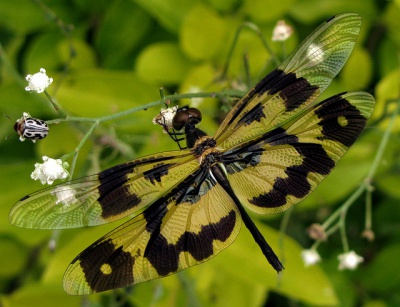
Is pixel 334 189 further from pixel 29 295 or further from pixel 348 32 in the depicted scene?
pixel 29 295

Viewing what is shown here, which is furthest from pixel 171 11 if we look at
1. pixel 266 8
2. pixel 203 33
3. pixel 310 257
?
pixel 310 257

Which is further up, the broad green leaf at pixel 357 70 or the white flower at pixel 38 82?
the broad green leaf at pixel 357 70

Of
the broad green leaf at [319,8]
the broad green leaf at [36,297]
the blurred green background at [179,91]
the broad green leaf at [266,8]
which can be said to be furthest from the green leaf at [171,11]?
the broad green leaf at [36,297]

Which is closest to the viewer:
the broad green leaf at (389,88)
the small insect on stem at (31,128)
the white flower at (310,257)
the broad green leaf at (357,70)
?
the small insect on stem at (31,128)

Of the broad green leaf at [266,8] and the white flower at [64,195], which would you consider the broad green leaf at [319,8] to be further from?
the white flower at [64,195]

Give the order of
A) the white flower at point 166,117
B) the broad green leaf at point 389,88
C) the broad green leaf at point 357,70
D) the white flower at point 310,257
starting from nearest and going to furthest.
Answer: the white flower at point 166,117 < the white flower at point 310,257 < the broad green leaf at point 389,88 < the broad green leaf at point 357,70

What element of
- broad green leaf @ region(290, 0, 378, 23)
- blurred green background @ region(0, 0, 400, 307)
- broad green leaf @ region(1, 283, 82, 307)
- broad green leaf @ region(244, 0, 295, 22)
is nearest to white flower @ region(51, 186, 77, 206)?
blurred green background @ region(0, 0, 400, 307)

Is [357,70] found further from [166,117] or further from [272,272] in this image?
[166,117]
